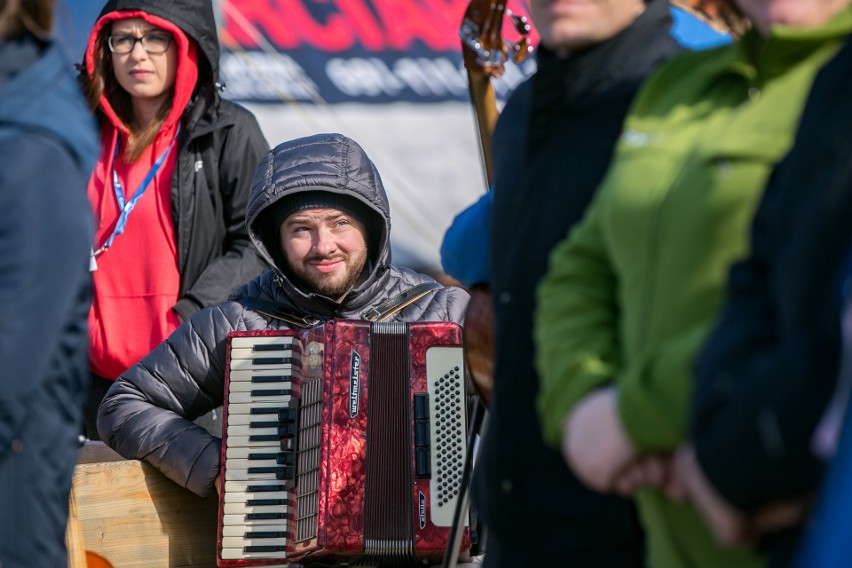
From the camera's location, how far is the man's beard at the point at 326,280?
3.94m

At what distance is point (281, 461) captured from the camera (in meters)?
3.66

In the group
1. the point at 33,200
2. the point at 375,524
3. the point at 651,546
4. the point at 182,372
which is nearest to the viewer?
the point at 651,546

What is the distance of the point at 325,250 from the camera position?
396 cm

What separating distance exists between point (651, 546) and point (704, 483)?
0.97ft

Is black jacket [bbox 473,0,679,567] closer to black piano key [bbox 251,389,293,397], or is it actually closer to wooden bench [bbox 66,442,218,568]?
black piano key [bbox 251,389,293,397]

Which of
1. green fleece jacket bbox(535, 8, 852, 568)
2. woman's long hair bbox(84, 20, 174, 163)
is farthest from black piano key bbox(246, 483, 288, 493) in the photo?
green fleece jacket bbox(535, 8, 852, 568)

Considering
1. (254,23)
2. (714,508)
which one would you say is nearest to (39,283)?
(714,508)

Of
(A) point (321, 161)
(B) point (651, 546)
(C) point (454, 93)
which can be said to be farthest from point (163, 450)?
(C) point (454, 93)

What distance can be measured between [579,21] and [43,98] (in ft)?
2.56

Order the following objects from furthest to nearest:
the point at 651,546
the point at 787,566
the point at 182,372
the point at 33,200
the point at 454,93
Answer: the point at 454,93, the point at 182,372, the point at 33,200, the point at 651,546, the point at 787,566

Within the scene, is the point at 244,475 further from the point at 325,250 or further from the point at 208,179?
the point at 208,179

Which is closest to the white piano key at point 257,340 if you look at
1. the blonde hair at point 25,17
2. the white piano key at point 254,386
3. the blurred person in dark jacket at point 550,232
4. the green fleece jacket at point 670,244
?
the white piano key at point 254,386

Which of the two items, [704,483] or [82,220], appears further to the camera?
[82,220]

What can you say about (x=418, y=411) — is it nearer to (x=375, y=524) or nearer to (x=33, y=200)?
(x=375, y=524)
